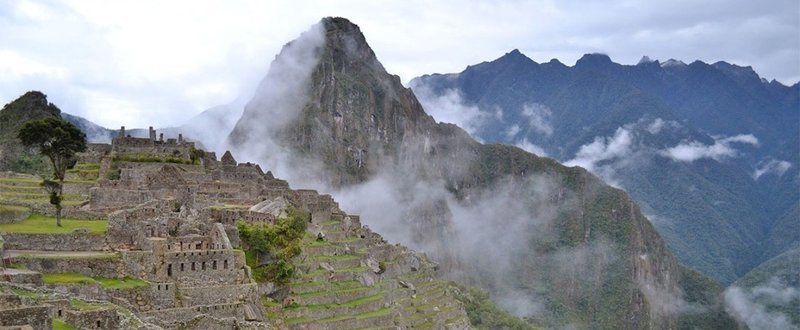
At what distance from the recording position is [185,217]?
36750 mm

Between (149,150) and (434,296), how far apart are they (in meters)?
25.2

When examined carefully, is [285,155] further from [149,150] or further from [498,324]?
[149,150]

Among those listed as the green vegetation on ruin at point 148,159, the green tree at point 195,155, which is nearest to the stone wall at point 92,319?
the green vegetation on ruin at point 148,159

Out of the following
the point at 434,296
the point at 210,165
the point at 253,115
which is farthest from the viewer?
the point at 253,115

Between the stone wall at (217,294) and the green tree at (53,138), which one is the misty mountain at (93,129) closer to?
the green tree at (53,138)

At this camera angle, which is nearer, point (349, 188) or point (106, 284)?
point (106, 284)

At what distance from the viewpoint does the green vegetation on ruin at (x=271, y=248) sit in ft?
126

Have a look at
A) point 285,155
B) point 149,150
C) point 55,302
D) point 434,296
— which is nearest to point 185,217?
point 55,302

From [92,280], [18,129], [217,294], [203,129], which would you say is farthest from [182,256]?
[203,129]

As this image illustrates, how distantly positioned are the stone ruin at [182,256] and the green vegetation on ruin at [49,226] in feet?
2.48

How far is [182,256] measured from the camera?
3106 cm

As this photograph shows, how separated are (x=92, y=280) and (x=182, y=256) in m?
4.11

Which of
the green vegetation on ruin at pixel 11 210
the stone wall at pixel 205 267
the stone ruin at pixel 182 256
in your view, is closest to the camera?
the stone ruin at pixel 182 256

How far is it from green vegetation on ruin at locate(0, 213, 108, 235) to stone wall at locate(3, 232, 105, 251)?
0.73 meters
